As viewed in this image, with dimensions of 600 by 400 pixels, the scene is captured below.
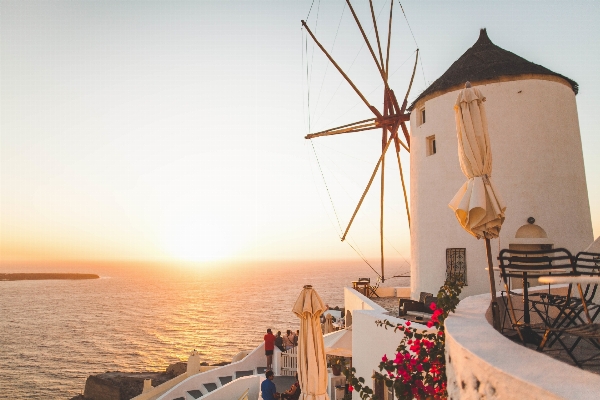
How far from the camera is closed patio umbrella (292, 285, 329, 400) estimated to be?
31.5ft

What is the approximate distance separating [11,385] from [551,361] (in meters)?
47.8

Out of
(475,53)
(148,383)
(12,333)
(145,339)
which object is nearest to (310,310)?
(475,53)

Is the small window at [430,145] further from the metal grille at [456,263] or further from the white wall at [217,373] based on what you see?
the white wall at [217,373]

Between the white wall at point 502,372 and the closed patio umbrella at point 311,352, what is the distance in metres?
5.91

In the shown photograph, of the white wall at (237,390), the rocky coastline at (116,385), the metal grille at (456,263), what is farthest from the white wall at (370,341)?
the rocky coastline at (116,385)

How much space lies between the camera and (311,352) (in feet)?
32.1

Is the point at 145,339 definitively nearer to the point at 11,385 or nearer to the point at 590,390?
the point at 11,385

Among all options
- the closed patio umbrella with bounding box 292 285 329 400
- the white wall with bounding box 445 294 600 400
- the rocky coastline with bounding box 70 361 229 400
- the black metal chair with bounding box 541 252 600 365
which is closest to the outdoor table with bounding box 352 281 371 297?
the closed patio umbrella with bounding box 292 285 329 400

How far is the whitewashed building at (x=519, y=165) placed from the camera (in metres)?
12.4

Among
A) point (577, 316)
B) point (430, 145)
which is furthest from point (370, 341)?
point (430, 145)

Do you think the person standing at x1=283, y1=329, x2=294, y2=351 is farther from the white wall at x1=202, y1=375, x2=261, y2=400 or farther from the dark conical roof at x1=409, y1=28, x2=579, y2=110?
the dark conical roof at x1=409, y1=28, x2=579, y2=110

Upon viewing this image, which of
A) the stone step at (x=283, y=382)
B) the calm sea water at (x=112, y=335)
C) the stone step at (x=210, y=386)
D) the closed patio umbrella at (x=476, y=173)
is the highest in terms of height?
the closed patio umbrella at (x=476, y=173)

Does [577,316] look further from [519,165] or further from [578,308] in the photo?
[519,165]

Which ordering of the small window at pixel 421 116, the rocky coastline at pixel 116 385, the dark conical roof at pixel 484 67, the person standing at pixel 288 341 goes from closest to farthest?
the dark conical roof at pixel 484 67, the small window at pixel 421 116, the person standing at pixel 288 341, the rocky coastline at pixel 116 385
